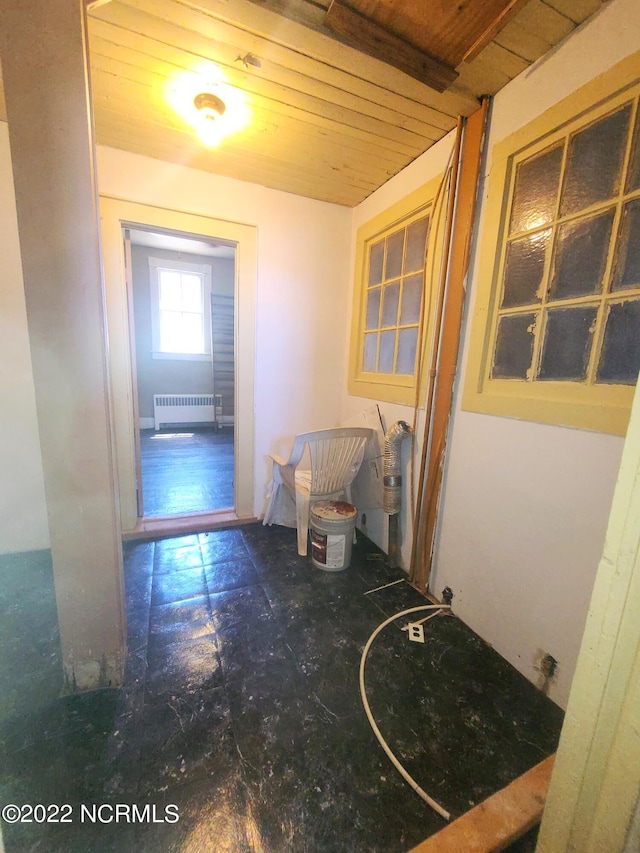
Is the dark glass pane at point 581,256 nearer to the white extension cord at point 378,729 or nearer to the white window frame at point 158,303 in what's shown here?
the white extension cord at point 378,729

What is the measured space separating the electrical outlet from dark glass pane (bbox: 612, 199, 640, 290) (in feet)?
5.26

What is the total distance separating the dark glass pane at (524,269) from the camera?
1.24 m

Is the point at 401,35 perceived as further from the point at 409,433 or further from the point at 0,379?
the point at 0,379

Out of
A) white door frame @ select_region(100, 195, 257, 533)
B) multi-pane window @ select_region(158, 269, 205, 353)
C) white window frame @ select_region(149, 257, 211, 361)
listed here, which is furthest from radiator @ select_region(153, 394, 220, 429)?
white door frame @ select_region(100, 195, 257, 533)

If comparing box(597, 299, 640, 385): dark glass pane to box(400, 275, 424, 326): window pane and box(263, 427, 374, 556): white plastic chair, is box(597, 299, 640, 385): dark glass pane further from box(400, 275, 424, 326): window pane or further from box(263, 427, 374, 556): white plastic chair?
box(263, 427, 374, 556): white plastic chair

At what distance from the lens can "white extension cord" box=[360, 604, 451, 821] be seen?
34.7 inches

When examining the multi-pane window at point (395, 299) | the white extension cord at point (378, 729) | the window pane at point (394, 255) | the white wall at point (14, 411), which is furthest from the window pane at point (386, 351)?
the white wall at point (14, 411)

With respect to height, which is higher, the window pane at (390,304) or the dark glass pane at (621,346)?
the window pane at (390,304)

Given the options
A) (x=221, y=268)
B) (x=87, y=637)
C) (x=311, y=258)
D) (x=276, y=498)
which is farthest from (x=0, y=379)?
(x=221, y=268)

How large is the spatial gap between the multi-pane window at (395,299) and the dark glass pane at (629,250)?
90 cm

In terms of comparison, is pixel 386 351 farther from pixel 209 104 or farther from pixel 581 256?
pixel 209 104

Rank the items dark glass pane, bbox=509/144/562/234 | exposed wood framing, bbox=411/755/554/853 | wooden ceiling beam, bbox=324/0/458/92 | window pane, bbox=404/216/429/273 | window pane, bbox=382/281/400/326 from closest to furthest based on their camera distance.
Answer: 1. exposed wood framing, bbox=411/755/554/853
2. wooden ceiling beam, bbox=324/0/458/92
3. dark glass pane, bbox=509/144/562/234
4. window pane, bbox=404/216/429/273
5. window pane, bbox=382/281/400/326

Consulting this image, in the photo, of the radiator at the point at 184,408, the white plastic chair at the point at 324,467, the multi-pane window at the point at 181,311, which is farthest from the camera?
the radiator at the point at 184,408

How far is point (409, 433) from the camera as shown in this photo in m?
1.84
